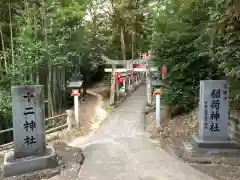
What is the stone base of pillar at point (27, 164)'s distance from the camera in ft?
11.8

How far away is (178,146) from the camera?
5.13 m

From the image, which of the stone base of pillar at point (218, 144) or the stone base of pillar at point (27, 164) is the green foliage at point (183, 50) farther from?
the stone base of pillar at point (27, 164)

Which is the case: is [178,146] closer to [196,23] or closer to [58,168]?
[58,168]

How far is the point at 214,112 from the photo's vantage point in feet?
15.0

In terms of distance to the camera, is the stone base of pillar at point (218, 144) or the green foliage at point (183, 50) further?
the green foliage at point (183, 50)

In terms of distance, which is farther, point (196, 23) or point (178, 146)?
point (196, 23)

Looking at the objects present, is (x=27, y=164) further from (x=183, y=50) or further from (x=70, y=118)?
(x=183, y=50)

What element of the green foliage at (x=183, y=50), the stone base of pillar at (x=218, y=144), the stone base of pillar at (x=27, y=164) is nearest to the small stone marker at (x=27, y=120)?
the stone base of pillar at (x=27, y=164)

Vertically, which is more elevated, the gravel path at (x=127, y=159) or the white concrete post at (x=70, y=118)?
the white concrete post at (x=70, y=118)

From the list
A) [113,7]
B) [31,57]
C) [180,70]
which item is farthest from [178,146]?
[113,7]

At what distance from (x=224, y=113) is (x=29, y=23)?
6004 mm

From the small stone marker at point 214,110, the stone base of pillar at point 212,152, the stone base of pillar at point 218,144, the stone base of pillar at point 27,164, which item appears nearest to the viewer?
the stone base of pillar at point 27,164

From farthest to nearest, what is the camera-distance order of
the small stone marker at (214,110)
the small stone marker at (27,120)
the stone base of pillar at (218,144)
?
the small stone marker at (214,110)
the stone base of pillar at (218,144)
the small stone marker at (27,120)

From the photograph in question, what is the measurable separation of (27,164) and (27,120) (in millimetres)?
691
